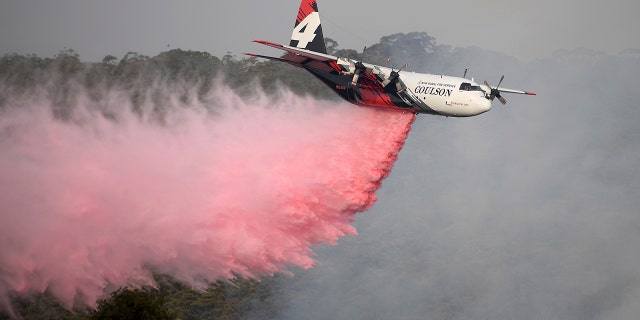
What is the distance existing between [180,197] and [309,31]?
335 inches

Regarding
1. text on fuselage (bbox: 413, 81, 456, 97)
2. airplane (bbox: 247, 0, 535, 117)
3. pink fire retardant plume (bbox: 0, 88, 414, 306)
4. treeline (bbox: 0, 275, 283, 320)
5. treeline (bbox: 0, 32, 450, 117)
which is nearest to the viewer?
airplane (bbox: 247, 0, 535, 117)

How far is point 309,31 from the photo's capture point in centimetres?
5088

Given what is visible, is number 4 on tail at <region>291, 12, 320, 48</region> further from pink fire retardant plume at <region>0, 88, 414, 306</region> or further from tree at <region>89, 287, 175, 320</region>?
tree at <region>89, 287, 175, 320</region>

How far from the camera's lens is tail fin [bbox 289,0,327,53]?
50750 millimetres

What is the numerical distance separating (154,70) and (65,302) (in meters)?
24.3

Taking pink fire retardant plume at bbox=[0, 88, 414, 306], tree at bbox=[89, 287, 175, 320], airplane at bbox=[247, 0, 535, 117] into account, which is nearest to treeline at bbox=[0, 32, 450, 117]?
pink fire retardant plume at bbox=[0, 88, 414, 306]

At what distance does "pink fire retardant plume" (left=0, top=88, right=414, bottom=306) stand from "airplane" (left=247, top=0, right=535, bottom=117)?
46.1 inches

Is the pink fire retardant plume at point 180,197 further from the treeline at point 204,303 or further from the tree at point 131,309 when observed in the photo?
the tree at point 131,309

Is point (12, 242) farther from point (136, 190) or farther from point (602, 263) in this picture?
point (602, 263)

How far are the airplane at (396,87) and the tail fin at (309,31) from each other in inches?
49.9

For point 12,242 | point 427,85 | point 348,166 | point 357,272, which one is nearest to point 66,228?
Result: point 12,242

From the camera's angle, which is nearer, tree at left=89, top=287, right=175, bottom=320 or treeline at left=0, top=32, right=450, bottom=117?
tree at left=89, top=287, right=175, bottom=320

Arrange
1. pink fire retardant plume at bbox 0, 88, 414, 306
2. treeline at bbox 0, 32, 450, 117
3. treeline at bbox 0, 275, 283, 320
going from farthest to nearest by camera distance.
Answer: treeline at bbox 0, 32, 450, 117 → treeline at bbox 0, 275, 283, 320 → pink fire retardant plume at bbox 0, 88, 414, 306

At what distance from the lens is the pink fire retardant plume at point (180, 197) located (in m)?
47.1
